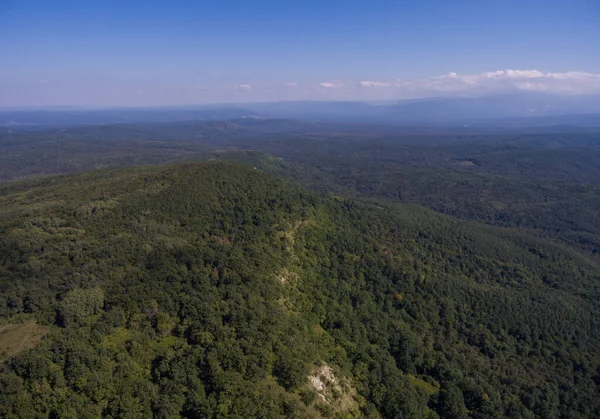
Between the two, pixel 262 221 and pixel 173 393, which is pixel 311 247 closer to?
pixel 262 221

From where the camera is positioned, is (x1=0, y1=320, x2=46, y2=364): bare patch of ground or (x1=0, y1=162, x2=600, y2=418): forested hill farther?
(x1=0, y1=162, x2=600, y2=418): forested hill

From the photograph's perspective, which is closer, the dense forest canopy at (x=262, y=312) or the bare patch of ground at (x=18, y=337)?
the bare patch of ground at (x=18, y=337)

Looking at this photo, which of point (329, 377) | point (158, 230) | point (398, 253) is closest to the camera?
point (329, 377)

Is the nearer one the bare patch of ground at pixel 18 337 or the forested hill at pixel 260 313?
the bare patch of ground at pixel 18 337

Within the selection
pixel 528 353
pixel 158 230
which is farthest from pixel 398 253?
pixel 158 230

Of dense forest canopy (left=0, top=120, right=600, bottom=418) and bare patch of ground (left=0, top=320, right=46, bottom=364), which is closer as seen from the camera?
bare patch of ground (left=0, top=320, right=46, bottom=364)

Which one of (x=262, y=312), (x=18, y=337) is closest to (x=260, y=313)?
(x=262, y=312)
